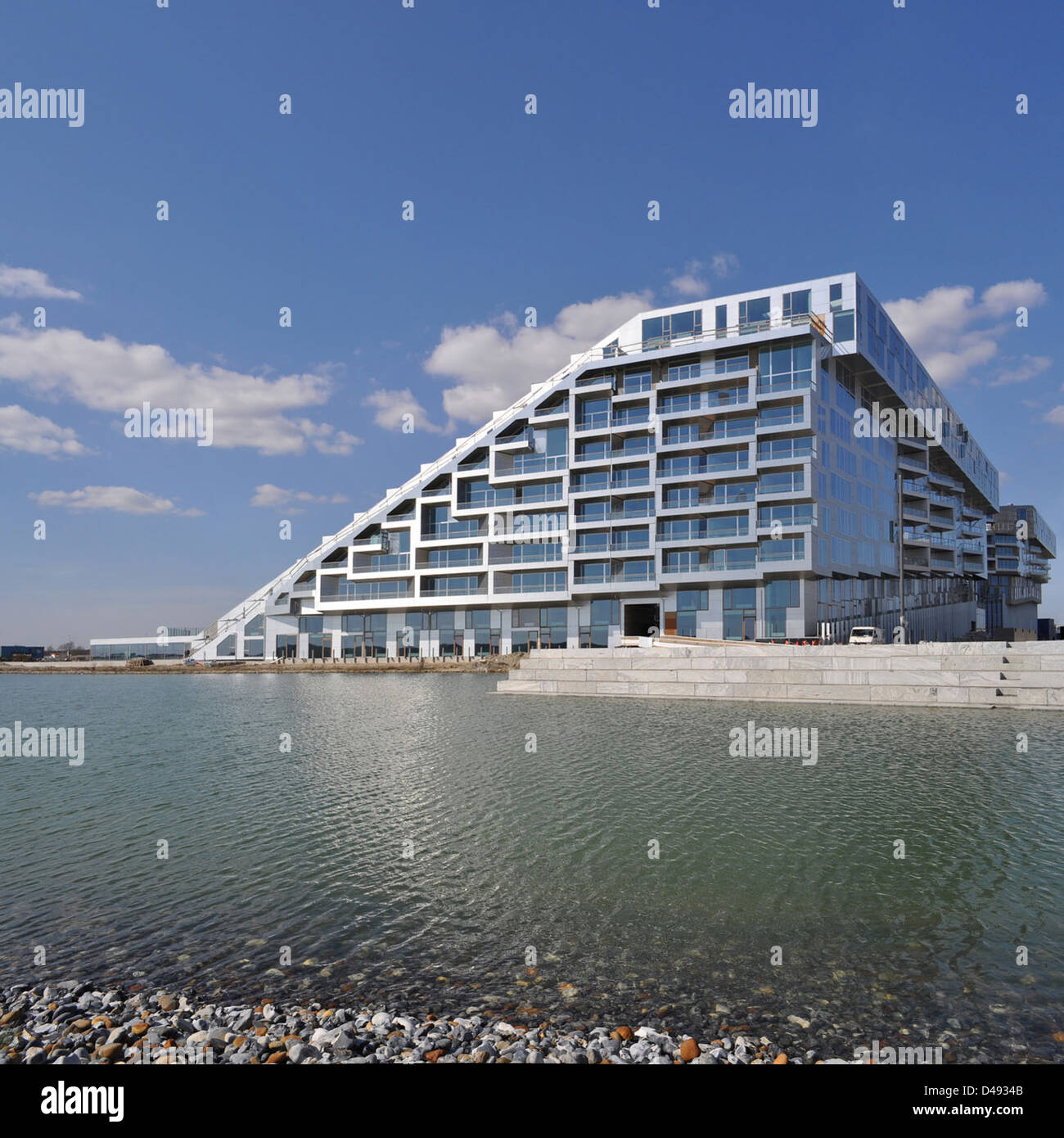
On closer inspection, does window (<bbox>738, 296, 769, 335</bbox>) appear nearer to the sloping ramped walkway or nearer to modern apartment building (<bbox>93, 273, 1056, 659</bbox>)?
modern apartment building (<bbox>93, 273, 1056, 659</bbox>)

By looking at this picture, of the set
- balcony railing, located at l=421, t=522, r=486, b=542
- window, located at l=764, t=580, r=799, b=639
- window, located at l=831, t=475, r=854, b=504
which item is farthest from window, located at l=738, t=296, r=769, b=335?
balcony railing, located at l=421, t=522, r=486, b=542

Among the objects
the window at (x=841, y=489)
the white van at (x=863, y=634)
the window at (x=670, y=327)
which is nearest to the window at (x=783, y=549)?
the window at (x=841, y=489)

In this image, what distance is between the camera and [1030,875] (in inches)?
442

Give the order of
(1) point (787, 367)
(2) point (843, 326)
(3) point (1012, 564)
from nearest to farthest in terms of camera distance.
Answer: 1. (1) point (787, 367)
2. (2) point (843, 326)
3. (3) point (1012, 564)

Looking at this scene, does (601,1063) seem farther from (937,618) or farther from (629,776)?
(937,618)

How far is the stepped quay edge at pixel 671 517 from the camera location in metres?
59.9

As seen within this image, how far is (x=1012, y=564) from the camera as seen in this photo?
13375cm

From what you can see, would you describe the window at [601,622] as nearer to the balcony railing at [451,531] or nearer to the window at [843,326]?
the balcony railing at [451,531]

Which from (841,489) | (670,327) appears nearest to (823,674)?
(841,489)

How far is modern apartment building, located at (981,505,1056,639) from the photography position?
126 metres

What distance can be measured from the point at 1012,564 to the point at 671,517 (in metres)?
103

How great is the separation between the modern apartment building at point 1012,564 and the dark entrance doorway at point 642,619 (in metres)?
79.4

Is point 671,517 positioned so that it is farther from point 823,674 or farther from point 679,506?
point 823,674
